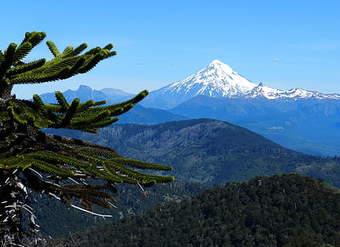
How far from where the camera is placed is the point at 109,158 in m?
7.25

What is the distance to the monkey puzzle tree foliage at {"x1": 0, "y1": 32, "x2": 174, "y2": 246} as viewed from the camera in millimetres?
6418

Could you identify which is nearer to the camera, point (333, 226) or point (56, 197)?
point (56, 197)

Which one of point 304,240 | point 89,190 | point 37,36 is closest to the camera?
point 37,36

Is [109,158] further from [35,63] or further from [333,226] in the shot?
[333,226]

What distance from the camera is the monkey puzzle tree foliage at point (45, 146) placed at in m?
6.42

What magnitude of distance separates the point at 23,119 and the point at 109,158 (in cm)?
156

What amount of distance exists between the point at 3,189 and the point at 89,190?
142cm

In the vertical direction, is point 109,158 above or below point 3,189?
above

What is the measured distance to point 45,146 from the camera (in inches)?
279

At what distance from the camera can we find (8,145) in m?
6.82

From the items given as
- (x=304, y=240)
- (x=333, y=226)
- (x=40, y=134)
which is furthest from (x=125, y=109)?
(x=333, y=226)

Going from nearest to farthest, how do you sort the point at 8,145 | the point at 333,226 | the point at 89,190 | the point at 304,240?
1. the point at 8,145
2. the point at 89,190
3. the point at 304,240
4. the point at 333,226

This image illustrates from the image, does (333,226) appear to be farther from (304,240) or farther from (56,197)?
(56,197)

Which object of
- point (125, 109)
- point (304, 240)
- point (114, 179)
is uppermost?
point (125, 109)
